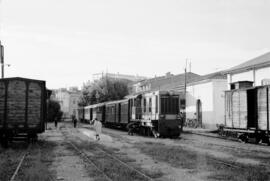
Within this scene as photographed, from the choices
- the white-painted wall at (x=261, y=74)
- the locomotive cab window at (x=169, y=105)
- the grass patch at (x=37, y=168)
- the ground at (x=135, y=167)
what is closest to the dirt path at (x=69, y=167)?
the ground at (x=135, y=167)

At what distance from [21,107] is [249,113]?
44.4 ft

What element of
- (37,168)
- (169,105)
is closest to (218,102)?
(169,105)

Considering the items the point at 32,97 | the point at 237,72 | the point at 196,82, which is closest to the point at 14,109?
the point at 32,97

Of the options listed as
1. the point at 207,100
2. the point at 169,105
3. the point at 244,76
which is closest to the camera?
the point at 169,105

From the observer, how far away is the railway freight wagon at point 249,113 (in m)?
19.5

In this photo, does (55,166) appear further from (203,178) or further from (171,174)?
(203,178)

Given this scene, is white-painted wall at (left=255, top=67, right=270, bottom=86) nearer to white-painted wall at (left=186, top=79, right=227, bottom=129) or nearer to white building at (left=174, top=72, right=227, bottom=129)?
white building at (left=174, top=72, right=227, bottom=129)

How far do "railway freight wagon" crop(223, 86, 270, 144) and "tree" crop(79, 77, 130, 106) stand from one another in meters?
47.3

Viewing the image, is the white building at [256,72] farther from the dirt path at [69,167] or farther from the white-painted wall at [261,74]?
the dirt path at [69,167]

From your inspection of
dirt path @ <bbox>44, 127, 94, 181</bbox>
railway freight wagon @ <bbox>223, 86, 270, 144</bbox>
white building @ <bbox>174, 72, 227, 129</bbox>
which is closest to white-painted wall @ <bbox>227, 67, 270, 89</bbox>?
white building @ <bbox>174, 72, 227, 129</bbox>

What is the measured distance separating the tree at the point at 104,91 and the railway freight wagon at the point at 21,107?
5052 centimetres

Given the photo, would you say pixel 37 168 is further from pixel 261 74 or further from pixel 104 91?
pixel 104 91

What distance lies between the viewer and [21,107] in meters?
17.6

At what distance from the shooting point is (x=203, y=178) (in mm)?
9070
